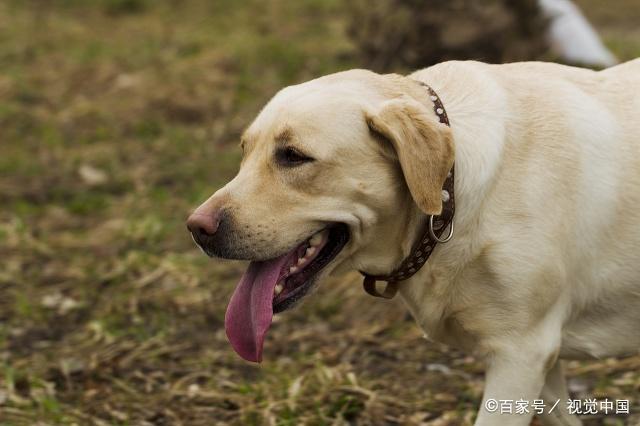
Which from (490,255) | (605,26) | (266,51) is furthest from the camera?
(605,26)

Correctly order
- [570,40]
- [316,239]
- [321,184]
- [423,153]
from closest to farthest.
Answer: [423,153]
[321,184]
[316,239]
[570,40]

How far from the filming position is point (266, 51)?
8906mm

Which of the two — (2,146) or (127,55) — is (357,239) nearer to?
(2,146)

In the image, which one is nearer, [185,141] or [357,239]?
[357,239]

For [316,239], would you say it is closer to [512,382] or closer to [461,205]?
[461,205]

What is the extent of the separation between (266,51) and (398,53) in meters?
1.58

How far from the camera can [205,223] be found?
2.97 m

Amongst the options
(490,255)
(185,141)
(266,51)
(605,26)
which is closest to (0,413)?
(490,255)

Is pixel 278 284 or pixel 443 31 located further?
pixel 443 31

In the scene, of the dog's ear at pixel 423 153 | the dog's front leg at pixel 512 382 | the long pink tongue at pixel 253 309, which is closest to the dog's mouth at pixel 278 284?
the long pink tongue at pixel 253 309

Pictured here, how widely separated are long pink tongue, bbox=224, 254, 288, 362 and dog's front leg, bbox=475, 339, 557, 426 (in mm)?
698

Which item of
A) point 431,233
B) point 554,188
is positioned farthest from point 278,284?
point 554,188

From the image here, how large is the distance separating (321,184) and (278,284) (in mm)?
346

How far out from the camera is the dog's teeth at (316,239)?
122 inches
